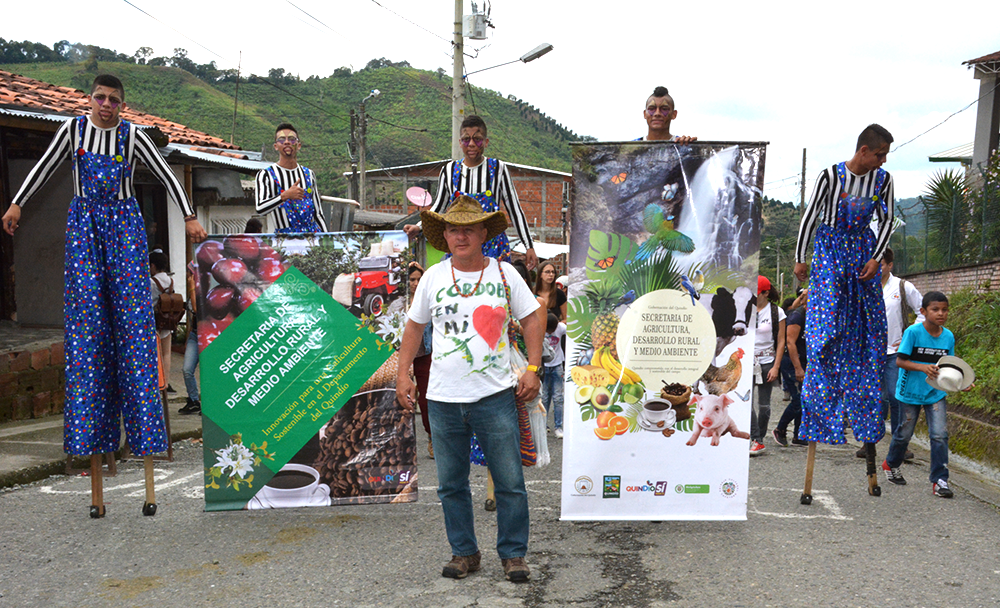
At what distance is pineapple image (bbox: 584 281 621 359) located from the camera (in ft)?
16.7

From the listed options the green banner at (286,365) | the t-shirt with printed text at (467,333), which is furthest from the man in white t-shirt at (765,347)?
the t-shirt with printed text at (467,333)

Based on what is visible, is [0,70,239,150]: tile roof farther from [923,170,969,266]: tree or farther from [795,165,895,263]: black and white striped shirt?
[923,170,969,266]: tree

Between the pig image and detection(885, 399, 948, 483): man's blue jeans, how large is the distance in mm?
2171

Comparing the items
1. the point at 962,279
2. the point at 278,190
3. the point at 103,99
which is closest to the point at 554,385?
the point at 278,190

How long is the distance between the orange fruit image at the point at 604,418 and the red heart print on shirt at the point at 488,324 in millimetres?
1112

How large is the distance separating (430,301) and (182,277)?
40.2 ft

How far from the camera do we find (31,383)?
923 centimetres

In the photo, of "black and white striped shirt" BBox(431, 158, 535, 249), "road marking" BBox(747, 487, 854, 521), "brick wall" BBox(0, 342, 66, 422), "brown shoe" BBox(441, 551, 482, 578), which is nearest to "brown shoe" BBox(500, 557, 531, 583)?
"brown shoe" BBox(441, 551, 482, 578)

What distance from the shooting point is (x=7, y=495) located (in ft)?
20.0

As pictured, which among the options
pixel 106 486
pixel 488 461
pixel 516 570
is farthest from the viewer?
pixel 106 486

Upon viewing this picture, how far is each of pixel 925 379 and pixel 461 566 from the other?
4.21 metres

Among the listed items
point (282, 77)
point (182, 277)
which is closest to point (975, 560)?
point (182, 277)

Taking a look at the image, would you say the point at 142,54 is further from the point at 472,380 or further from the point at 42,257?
the point at 472,380

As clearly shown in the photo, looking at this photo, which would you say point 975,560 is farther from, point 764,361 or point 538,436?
point 764,361
